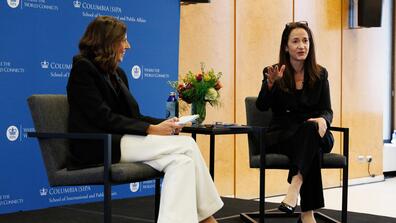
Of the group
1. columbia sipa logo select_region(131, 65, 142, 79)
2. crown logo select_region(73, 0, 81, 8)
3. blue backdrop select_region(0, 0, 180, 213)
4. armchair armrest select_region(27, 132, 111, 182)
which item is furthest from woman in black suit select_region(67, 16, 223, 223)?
columbia sipa logo select_region(131, 65, 142, 79)

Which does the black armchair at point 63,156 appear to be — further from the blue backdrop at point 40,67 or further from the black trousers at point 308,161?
the black trousers at point 308,161

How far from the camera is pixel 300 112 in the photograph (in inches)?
Answer: 167

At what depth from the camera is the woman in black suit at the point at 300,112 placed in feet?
12.8

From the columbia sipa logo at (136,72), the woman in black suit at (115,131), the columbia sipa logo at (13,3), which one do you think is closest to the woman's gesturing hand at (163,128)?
the woman in black suit at (115,131)

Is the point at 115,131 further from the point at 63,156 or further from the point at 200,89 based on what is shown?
the point at 200,89

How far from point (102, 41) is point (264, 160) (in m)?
1.17

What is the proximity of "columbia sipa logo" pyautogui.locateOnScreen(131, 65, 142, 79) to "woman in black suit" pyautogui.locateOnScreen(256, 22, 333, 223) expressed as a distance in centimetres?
102

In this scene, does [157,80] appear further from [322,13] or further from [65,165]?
[322,13]

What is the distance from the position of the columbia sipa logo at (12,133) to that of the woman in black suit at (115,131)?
3.03ft

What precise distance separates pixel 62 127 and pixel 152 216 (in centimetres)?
122

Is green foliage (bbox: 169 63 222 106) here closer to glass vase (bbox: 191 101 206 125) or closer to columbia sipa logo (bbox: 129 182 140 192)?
glass vase (bbox: 191 101 206 125)

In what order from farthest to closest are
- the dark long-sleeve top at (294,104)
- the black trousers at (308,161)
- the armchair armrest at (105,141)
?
1. the dark long-sleeve top at (294,104)
2. the black trousers at (308,161)
3. the armchair armrest at (105,141)

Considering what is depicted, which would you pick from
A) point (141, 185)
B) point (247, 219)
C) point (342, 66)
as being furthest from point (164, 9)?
point (342, 66)

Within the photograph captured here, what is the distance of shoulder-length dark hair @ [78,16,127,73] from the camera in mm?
3438
